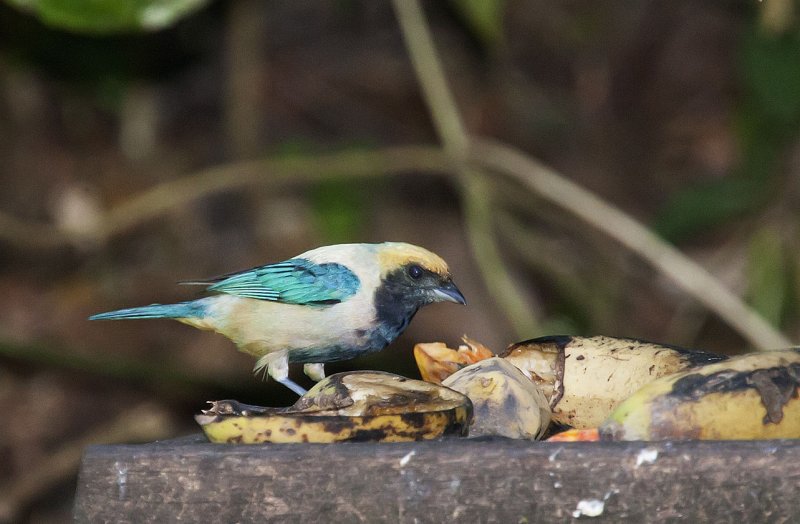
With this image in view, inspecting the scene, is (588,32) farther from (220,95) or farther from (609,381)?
(609,381)

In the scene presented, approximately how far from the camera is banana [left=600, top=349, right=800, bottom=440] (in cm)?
193

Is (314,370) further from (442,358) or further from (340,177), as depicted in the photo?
(340,177)

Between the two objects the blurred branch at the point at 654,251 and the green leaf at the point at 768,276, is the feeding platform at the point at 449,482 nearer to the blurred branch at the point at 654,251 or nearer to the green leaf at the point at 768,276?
the blurred branch at the point at 654,251

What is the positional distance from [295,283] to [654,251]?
8.59 feet

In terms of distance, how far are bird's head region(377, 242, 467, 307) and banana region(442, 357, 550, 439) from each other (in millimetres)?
596

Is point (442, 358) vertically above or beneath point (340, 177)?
beneath

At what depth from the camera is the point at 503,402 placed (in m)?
2.13

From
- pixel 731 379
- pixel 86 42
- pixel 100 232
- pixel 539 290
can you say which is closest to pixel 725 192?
pixel 539 290

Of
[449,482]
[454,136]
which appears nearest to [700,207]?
[454,136]

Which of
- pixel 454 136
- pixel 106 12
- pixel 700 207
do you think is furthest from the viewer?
pixel 700 207

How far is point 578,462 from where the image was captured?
1756 millimetres

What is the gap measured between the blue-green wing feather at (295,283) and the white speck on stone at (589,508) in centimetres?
116

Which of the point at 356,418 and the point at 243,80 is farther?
the point at 243,80

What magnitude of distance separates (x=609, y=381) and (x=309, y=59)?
593 centimetres
